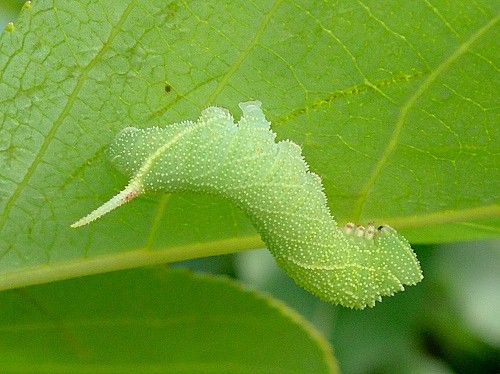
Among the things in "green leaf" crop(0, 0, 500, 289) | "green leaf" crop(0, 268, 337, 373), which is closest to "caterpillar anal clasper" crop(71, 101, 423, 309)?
"green leaf" crop(0, 0, 500, 289)

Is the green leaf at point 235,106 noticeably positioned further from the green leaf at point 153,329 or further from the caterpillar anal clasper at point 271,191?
the green leaf at point 153,329

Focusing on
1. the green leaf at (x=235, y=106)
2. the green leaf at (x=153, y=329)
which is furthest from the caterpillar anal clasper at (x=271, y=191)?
the green leaf at (x=153, y=329)

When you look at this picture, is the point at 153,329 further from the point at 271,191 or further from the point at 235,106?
the point at 235,106

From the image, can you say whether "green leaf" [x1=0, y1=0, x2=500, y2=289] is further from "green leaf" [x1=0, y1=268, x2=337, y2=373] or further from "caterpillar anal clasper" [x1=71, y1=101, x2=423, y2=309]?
"green leaf" [x1=0, y1=268, x2=337, y2=373]

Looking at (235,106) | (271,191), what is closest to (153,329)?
(271,191)

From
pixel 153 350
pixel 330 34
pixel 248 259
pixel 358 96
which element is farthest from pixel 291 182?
pixel 248 259
